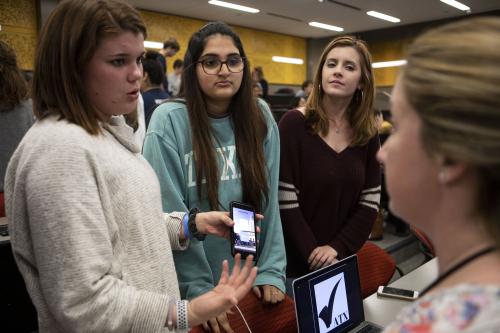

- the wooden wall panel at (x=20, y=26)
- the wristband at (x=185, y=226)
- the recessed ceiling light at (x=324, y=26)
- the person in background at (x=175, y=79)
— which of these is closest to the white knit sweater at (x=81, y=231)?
the wristband at (x=185, y=226)

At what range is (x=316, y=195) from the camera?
6.06 feet

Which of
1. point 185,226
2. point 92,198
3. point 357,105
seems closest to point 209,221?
point 185,226

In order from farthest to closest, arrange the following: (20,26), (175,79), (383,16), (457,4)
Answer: (383,16), (457,4), (20,26), (175,79)

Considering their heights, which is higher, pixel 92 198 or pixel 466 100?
pixel 466 100

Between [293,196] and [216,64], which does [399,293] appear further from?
[216,64]

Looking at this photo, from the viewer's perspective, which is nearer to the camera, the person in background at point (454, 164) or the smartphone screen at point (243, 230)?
the person in background at point (454, 164)

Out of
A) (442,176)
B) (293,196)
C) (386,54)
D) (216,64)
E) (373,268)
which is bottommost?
(373,268)

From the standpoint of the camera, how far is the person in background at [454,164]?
0.50m

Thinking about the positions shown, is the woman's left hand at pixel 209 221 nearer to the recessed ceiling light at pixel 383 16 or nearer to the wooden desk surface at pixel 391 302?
the wooden desk surface at pixel 391 302

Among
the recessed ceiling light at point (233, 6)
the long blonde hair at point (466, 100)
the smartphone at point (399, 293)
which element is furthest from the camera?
the recessed ceiling light at point (233, 6)

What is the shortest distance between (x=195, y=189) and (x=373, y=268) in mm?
958

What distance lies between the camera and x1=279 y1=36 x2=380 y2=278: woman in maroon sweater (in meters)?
1.83

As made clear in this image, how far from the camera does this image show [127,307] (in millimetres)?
866

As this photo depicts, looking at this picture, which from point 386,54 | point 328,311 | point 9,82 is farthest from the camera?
point 386,54
